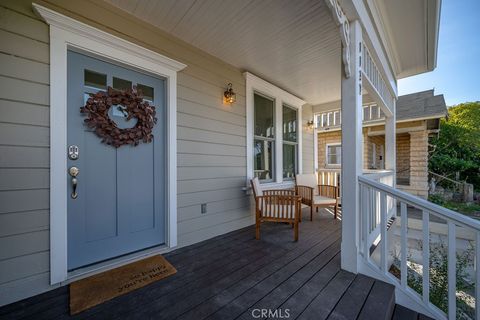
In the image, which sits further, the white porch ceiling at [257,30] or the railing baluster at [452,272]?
the white porch ceiling at [257,30]

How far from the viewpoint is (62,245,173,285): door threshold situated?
174 cm

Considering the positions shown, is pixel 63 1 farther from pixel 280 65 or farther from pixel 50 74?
pixel 280 65

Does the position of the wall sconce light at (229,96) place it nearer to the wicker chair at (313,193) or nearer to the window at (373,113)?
the wicker chair at (313,193)

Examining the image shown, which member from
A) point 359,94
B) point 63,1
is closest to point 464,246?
point 359,94

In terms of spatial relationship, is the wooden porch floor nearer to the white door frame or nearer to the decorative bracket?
the white door frame

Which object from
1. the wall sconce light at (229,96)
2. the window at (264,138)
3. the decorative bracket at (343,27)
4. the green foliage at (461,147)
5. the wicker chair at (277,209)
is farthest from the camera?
the green foliage at (461,147)

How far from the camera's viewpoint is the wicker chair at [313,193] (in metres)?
3.68

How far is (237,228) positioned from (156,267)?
140 centimetres

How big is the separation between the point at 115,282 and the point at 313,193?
3.43 metres

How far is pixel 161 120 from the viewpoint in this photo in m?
2.35

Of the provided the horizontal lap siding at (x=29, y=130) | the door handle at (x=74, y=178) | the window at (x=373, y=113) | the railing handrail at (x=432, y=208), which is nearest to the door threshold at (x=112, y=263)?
the horizontal lap siding at (x=29, y=130)

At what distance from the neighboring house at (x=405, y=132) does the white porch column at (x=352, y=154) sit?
323 centimetres
